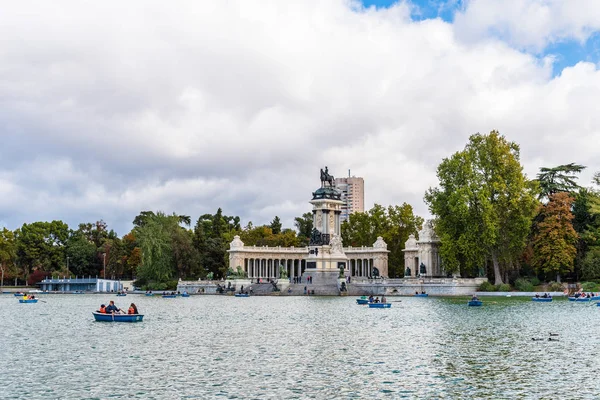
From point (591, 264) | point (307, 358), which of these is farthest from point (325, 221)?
point (307, 358)

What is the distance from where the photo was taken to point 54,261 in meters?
117

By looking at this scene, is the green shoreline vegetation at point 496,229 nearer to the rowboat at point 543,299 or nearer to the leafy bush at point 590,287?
the leafy bush at point 590,287

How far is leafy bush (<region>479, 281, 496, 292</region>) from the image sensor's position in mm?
70000

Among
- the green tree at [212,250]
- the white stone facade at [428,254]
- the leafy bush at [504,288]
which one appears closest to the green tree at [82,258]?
the green tree at [212,250]

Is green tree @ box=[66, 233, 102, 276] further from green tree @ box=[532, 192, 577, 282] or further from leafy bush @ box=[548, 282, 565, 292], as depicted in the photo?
leafy bush @ box=[548, 282, 565, 292]

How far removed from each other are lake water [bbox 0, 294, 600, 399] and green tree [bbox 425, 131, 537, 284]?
25.7 m

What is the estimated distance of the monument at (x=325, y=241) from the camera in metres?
88.3

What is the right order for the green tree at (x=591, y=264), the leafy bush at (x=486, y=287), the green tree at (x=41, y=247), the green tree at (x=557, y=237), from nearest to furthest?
the green tree at (x=591, y=264) < the green tree at (x=557, y=237) < the leafy bush at (x=486, y=287) < the green tree at (x=41, y=247)

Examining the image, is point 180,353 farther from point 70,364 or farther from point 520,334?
point 520,334

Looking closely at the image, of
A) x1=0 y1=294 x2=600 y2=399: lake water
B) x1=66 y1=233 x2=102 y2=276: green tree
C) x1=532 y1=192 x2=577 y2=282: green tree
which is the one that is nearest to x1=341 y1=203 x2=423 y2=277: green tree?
x1=532 y1=192 x2=577 y2=282: green tree

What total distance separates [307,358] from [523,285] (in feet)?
160

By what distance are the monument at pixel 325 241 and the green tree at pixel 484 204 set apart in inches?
697

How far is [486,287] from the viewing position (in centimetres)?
7081

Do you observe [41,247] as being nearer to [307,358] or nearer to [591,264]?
[591,264]
